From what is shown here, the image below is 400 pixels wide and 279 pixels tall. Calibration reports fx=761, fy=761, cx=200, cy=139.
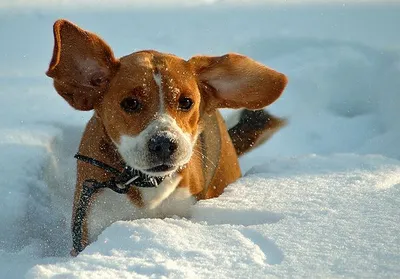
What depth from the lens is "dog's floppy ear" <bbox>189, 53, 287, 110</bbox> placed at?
2955 mm

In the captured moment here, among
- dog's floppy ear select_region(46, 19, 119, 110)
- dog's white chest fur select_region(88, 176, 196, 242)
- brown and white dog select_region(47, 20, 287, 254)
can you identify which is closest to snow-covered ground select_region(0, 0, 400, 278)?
dog's white chest fur select_region(88, 176, 196, 242)

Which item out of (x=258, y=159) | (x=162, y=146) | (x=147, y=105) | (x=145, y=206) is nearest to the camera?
(x=162, y=146)

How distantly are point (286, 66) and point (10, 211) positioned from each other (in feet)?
6.99

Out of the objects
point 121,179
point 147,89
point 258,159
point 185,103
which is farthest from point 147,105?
point 258,159

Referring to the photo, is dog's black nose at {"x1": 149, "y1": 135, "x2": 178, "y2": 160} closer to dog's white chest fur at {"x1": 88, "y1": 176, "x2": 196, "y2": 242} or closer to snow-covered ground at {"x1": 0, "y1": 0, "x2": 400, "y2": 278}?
snow-covered ground at {"x1": 0, "y1": 0, "x2": 400, "y2": 278}

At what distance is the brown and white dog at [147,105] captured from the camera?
2.57m

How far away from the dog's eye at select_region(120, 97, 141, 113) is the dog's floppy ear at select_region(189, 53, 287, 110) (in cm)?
41

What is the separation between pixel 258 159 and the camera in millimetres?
4039

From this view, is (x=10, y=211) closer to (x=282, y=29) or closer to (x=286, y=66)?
(x=286, y=66)

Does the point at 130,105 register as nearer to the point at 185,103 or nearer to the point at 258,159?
the point at 185,103

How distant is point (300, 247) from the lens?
2.22 metres

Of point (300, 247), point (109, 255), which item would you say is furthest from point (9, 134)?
point (300, 247)

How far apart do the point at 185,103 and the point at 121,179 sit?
0.35m

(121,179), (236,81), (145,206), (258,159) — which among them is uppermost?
(236,81)
